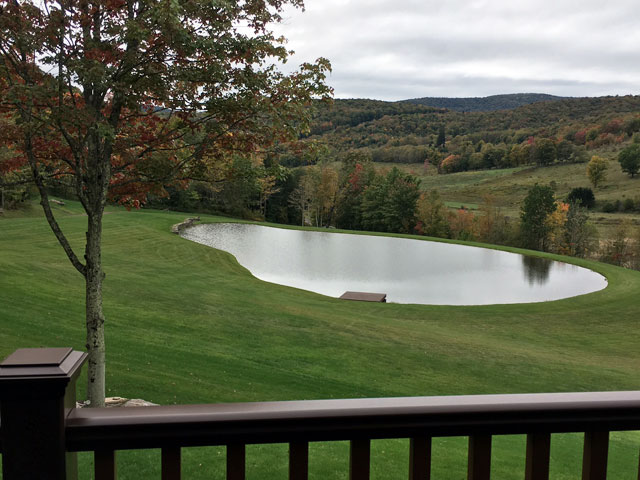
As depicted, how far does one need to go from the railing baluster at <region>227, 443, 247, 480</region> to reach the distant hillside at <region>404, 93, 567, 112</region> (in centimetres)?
10390

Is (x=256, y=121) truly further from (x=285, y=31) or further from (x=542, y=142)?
(x=542, y=142)

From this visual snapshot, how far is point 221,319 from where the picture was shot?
11.9m

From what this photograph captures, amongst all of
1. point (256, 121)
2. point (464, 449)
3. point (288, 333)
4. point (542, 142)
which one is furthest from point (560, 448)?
point (542, 142)

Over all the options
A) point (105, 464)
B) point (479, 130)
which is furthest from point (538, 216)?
point (479, 130)

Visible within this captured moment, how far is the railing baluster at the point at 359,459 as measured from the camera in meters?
1.33

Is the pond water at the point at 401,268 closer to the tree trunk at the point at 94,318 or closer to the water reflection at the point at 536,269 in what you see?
the water reflection at the point at 536,269

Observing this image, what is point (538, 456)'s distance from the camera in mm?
1377

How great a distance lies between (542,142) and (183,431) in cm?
7671

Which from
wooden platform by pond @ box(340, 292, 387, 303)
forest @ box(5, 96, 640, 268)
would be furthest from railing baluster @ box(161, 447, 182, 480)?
wooden platform by pond @ box(340, 292, 387, 303)

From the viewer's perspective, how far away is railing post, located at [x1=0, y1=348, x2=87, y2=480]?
44.6 inches

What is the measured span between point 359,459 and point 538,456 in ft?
1.56

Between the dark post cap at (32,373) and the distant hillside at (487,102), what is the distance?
104023 mm

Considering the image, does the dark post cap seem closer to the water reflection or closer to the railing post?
Result: the railing post

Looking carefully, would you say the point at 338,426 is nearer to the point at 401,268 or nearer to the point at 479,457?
the point at 479,457
